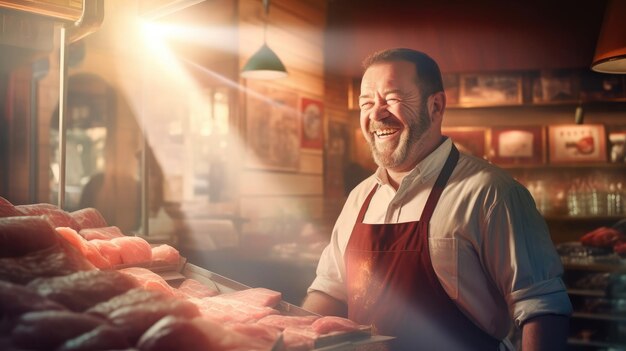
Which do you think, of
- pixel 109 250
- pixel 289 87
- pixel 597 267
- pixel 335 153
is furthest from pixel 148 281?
pixel 335 153

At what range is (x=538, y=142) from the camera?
7.29 meters

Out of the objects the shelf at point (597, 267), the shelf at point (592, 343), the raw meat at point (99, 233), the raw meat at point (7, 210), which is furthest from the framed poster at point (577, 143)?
the raw meat at point (7, 210)

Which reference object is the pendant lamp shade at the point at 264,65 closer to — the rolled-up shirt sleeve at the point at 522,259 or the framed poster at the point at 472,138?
the framed poster at the point at 472,138

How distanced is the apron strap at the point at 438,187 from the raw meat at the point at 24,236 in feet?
4.73

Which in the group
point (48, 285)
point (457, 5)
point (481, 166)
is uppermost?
point (457, 5)

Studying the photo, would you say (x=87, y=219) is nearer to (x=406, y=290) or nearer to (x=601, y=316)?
(x=406, y=290)

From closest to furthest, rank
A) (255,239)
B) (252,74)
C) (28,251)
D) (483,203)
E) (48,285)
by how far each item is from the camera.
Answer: (48,285), (28,251), (483,203), (252,74), (255,239)

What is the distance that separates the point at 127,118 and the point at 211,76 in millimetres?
1286

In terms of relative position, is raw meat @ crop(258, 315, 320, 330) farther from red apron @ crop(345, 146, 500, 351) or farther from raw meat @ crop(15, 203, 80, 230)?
raw meat @ crop(15, 203, 80, 230)

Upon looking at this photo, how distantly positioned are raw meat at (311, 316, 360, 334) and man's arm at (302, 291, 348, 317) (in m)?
1.19

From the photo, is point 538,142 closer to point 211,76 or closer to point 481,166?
point 211,76

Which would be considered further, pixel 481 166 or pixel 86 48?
pixel 86 48

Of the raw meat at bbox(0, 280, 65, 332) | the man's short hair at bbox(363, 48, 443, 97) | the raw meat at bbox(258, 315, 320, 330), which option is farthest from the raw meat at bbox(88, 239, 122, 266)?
the man's short hair at bbox(363, 48, 443, 97)

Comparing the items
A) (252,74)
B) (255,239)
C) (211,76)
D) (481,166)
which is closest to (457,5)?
(252,74)
